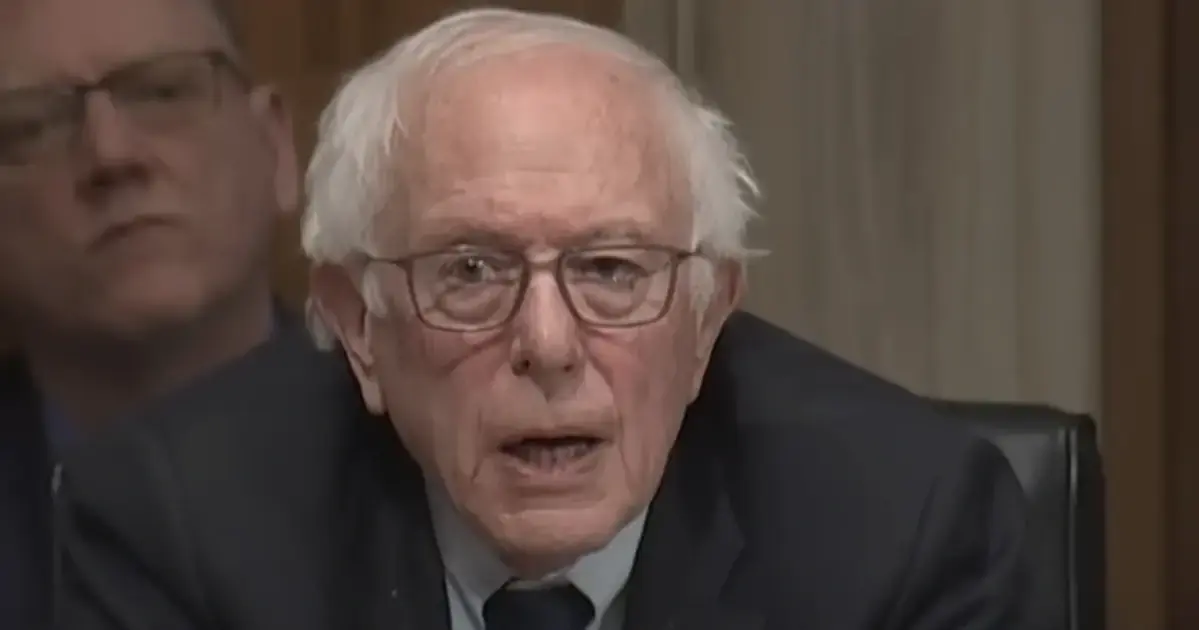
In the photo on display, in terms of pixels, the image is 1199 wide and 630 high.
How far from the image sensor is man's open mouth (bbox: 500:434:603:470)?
1.03 m

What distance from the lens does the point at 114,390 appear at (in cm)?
167

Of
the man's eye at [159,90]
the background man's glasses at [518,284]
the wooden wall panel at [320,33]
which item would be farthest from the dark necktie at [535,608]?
the wooden wall panel at [320,33]

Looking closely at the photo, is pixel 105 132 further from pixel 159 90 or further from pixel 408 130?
pixel 408 130

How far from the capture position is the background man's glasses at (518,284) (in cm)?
101

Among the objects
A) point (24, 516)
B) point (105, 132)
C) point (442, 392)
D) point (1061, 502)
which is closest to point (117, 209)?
point (105, 132)

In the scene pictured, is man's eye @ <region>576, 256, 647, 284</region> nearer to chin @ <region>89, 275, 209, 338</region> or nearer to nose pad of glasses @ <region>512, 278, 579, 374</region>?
nose pad of glasses @ <region>512, 278, 579, 374</region>

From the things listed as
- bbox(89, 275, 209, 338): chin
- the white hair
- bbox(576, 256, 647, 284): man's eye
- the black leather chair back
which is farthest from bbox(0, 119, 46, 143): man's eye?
the black leather chair back

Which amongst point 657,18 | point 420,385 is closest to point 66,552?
point 420,385

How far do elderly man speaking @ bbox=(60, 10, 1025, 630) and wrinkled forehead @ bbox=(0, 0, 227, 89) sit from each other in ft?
1.52

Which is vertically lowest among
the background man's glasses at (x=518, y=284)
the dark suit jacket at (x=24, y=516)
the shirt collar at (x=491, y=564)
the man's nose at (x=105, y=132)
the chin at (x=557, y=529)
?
the dark suit jacket at (x=24, y=516)

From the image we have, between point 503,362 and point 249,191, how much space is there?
2.30 feet

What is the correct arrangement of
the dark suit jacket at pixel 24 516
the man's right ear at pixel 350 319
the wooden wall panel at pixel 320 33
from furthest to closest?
1. the wooden wall panel at pixel 320 33
2. the dark suit jacket at pixel 24 516
3. the man's right ear at pixel 350 319

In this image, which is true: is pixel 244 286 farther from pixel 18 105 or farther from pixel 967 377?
pixel 967 377

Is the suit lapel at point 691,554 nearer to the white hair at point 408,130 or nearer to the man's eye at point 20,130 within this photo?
the white hair at point 408,130
